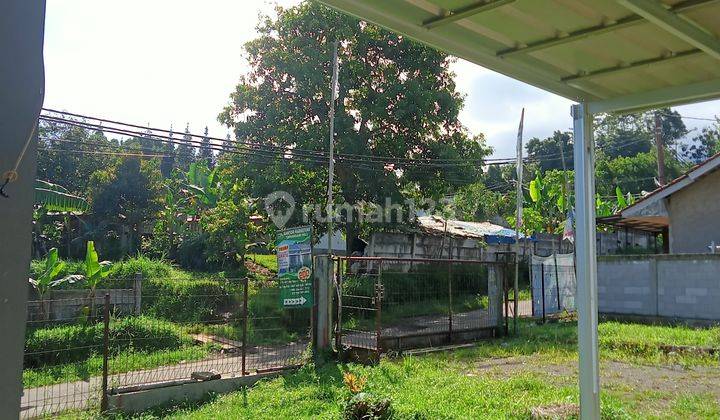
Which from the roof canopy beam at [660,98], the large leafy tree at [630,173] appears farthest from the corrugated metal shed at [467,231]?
the roof canopy beam at [660,98]

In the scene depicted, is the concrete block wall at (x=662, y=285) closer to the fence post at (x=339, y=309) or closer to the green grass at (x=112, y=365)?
the fence post at (x=339, y=309)

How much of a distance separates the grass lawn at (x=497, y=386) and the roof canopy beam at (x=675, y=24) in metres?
3.90

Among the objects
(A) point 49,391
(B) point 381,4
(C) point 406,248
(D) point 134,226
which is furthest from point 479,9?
(D) point 134,226

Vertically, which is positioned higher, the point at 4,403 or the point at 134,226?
the point at 134,226

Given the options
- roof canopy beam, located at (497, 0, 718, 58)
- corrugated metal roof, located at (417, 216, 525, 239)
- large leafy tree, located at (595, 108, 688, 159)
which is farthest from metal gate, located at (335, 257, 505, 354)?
large leafy tree, located at (595, 108, 688, 159)

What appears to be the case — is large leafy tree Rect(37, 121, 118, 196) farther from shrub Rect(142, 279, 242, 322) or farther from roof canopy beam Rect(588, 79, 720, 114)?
roof canopy beam Rect(588, 79, 720, 114)

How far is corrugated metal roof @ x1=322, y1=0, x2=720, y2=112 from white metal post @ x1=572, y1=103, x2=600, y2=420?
0.53 metres

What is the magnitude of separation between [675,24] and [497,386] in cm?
546

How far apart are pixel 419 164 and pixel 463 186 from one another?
1.93 metres

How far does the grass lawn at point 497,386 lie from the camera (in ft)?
20.8

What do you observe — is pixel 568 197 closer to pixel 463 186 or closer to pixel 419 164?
pixel 463 186

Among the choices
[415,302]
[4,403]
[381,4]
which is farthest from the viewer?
[415,302]

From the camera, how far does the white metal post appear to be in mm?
3736

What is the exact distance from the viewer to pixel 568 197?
2000cm
